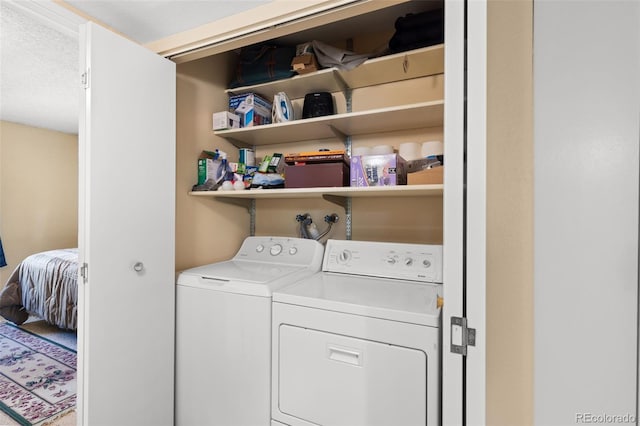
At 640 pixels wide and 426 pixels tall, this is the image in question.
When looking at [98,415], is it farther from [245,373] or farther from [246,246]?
[246,246]

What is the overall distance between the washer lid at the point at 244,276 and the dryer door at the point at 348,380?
0.75 ft

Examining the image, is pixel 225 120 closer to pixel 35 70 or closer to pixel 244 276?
pixel 244 276

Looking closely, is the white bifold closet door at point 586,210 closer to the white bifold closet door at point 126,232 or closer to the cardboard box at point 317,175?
the cardboard box at point 317,175

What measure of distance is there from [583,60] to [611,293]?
609 mm

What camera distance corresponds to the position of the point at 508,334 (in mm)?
924

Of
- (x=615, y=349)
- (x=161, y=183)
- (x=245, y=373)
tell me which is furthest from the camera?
(x=161, y=183)

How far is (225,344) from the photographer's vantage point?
5.04 ft

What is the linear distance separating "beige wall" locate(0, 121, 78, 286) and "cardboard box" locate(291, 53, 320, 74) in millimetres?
4448

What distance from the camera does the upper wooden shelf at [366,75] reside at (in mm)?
1656

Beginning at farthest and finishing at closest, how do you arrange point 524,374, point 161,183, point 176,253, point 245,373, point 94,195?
point 176,253 → point 161,183 → point 245,373 → point 94,195 → point 524,374

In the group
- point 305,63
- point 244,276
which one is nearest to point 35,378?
point 244,276

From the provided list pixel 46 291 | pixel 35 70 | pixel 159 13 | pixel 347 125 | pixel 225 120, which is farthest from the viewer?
pixel 46 291

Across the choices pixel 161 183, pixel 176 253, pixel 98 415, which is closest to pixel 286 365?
pixel 98 415

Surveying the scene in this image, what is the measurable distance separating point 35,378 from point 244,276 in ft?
6.70
